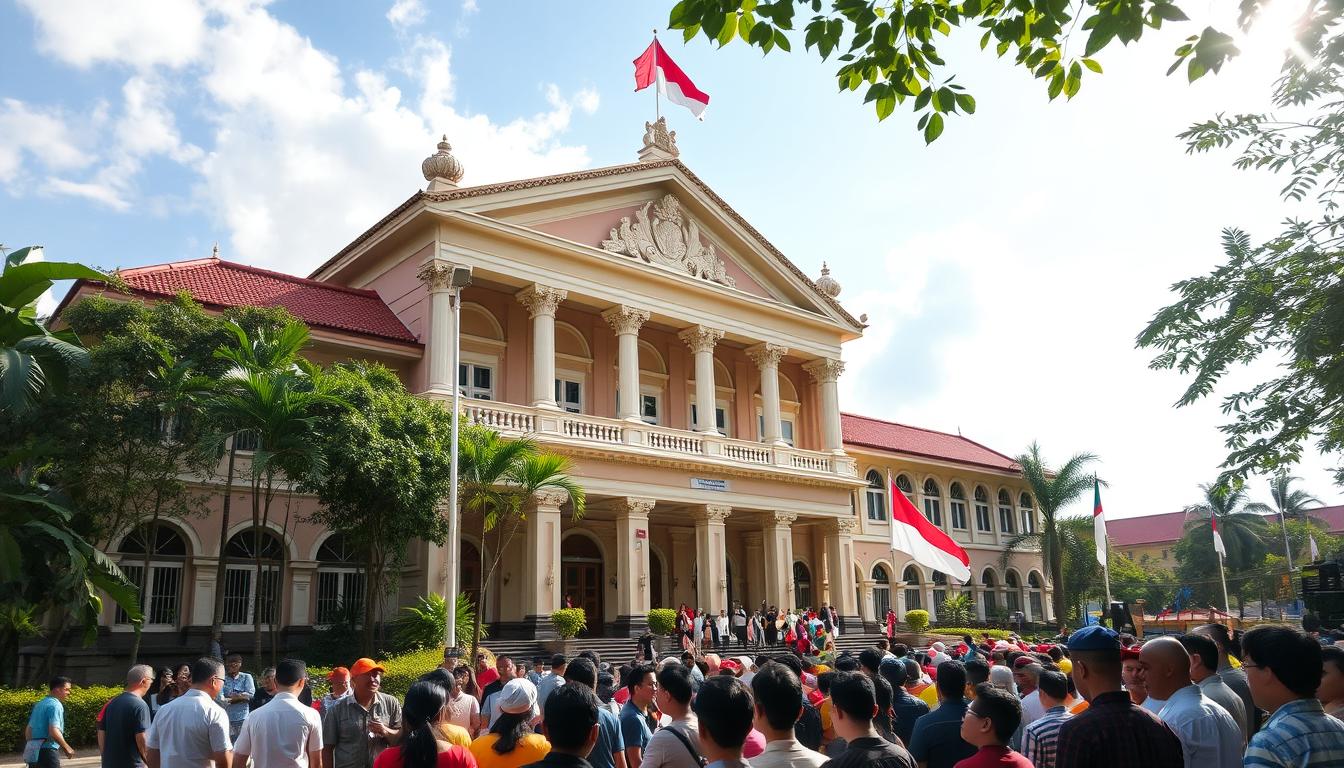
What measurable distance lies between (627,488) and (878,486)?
14.7 metres

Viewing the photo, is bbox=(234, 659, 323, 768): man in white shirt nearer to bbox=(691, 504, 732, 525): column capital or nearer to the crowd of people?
the crowd of people

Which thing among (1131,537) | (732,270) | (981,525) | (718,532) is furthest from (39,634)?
(1131,537)

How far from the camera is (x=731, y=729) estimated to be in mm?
3795

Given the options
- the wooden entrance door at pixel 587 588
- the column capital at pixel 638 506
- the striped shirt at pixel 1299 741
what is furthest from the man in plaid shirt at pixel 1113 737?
the wooden entrance door at pixel 587 588

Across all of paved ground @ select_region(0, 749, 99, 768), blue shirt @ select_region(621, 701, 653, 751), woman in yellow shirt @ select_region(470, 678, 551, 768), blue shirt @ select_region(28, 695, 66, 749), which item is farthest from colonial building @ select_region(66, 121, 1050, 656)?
woman in yellow shirt @ select_region(470, 678, 551, 768)

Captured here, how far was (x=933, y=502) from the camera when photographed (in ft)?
126

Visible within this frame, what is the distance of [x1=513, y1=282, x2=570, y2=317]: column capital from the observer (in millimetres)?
24594

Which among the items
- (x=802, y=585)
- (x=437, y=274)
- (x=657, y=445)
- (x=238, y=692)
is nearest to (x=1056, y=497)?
(x=802, y=585)

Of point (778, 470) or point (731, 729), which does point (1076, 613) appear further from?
point (731, 729)

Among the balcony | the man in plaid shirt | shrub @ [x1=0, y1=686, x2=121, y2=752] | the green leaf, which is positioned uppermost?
the balcony

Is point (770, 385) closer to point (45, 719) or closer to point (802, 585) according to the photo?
point (802, 585)

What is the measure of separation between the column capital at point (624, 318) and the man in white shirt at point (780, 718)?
22.5 m

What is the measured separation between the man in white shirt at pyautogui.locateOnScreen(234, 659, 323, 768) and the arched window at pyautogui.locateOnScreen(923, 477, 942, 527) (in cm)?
3395

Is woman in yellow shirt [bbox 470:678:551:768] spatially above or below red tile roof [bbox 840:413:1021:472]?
below
